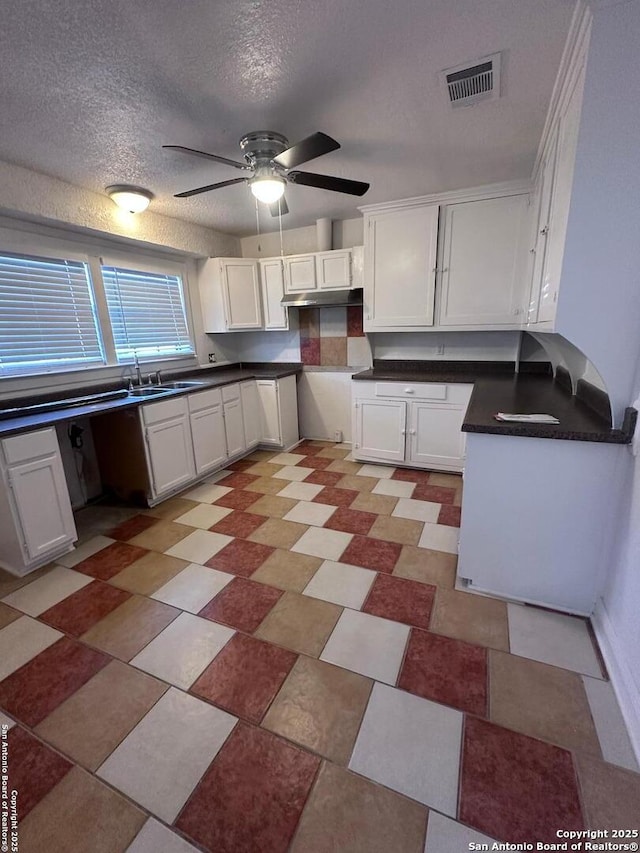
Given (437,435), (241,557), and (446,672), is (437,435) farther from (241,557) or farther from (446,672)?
(446,672)

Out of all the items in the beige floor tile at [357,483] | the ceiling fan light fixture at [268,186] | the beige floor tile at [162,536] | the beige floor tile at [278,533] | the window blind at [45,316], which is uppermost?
the ceiling fan light fixture at [268,186]

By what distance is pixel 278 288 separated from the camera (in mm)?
3832

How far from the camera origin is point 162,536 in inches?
96.6

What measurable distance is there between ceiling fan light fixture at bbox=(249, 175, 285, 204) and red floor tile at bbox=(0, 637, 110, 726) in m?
2.46

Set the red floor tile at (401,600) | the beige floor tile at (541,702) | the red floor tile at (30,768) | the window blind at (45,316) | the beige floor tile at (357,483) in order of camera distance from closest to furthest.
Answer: the red floor tile at (30,768), the beige floor tile at (541,702), the red floor tile at (401,600), the window blind at (45,316), the beige floor tile at (357,483)

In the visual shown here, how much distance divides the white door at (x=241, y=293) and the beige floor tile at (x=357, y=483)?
1.98 m

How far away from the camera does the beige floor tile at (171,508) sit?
2.74 m

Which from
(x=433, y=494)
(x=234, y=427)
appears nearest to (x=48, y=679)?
(x=234, y=427)

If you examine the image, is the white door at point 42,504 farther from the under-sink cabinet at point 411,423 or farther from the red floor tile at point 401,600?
the under-sink cabinet at point 411,423

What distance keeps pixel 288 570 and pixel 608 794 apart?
1454 mm

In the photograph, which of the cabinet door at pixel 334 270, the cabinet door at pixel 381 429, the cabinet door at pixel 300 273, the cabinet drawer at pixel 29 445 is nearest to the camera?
the cabinet drawer at pixel 29 445

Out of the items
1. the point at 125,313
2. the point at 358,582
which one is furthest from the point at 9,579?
the point at 125,313

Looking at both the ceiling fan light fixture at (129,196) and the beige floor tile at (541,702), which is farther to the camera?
the ceiling fan light fixture at (129,196)

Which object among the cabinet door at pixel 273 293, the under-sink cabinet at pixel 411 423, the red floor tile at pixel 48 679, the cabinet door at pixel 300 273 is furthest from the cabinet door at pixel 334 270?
the red floor tile at pixel 48 679
